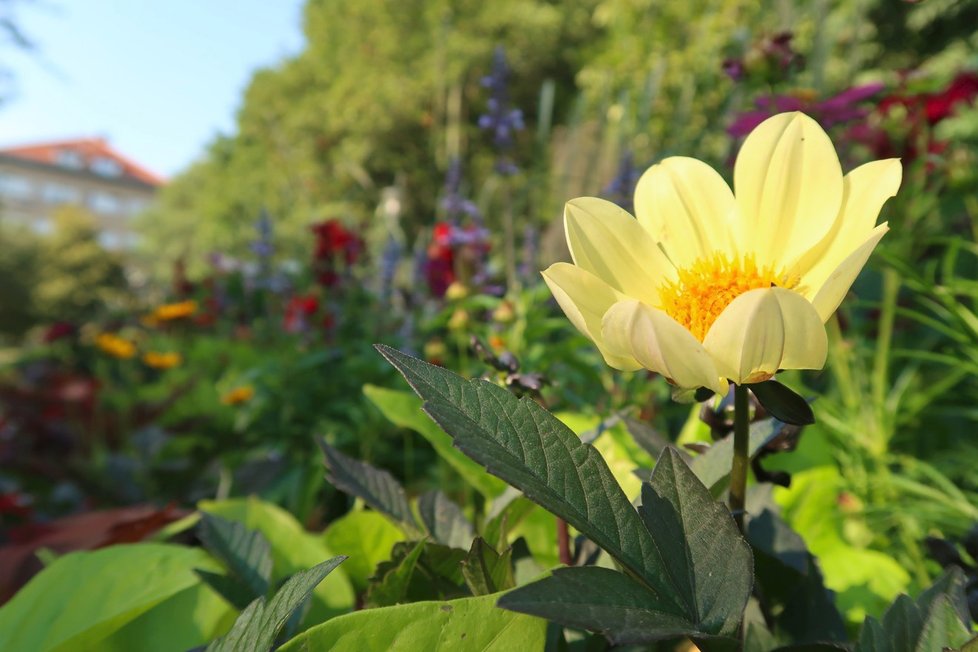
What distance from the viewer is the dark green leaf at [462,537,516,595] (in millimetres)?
380

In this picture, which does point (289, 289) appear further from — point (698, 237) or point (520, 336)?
point (698, 237)

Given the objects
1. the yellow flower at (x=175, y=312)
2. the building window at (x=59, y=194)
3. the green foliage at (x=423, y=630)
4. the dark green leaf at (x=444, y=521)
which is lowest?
the dark green leaf at (x=444, y=521)

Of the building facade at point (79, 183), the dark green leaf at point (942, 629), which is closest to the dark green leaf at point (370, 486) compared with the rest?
the dark green leaf at point (942, 629)

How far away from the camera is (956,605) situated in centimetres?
35

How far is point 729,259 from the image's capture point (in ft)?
1.53

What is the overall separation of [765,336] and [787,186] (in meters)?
0.14

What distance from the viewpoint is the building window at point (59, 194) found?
37.8m

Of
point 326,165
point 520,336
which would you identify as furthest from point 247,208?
point 520,336

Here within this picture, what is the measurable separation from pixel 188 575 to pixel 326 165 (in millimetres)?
15707

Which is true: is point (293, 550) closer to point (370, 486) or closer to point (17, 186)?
point (370, 486)

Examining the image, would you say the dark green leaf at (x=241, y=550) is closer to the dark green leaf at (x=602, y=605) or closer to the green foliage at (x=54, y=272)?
the dark green leaf at (x=602, y=605)

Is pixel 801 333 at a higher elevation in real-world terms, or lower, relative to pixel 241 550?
higher

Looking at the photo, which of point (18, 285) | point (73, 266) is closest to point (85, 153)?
point (73, 266)

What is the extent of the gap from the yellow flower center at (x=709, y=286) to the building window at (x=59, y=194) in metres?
44.2
